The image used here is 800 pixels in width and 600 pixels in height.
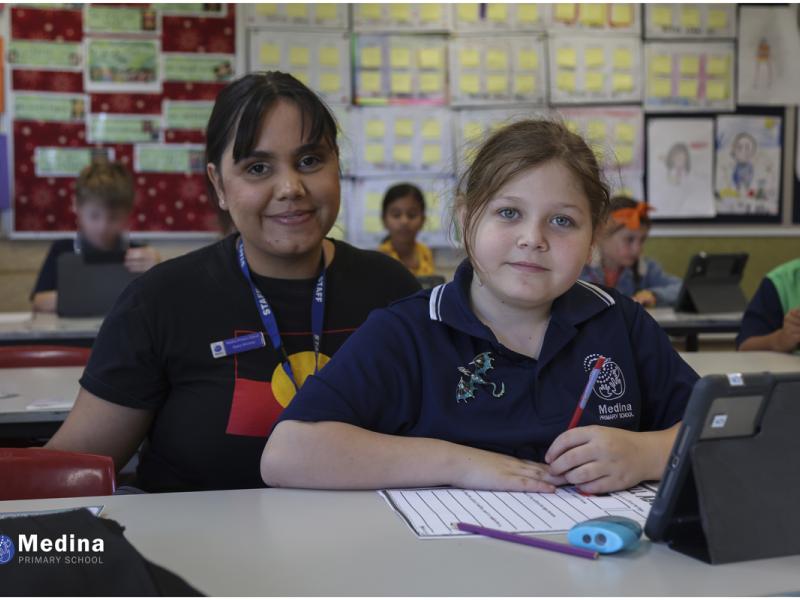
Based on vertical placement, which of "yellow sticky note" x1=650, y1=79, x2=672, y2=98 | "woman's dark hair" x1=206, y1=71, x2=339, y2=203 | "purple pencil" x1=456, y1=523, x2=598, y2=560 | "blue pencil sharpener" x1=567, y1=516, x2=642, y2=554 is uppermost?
"yellow sticky note" x1=650, y1=79, x2=672, y2=98

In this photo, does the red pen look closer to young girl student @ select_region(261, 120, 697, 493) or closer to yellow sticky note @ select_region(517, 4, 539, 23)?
young girl student @ select_region(261, 120, 697, 493)

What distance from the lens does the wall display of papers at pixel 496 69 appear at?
17.4ft

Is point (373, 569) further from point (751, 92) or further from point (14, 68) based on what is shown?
point (751, 92)

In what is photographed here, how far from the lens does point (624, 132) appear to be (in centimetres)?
545

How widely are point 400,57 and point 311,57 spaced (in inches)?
20.0

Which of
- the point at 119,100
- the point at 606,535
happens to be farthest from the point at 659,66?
the point at 606,535

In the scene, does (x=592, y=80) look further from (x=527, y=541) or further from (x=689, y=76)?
(x=527, y=541)

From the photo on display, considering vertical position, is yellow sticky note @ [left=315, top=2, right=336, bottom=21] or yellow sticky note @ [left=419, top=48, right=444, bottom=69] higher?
yellow sticky note @ [left=315, top=2, right=336, bottom=21]

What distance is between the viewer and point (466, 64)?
530cm

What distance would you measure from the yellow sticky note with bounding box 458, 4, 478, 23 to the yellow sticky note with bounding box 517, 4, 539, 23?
0.26 meters

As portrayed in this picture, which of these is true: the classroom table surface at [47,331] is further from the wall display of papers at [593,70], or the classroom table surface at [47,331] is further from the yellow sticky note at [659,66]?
the yellow sticky note at [659,66]

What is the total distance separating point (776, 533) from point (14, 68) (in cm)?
479

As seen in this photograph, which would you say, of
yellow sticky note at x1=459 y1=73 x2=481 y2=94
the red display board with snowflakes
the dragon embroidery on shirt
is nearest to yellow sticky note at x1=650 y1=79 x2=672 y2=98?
yellow sticky note at x1=459 y1=73 x2=481 y2=94

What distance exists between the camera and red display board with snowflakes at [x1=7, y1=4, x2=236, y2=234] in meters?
4.86
